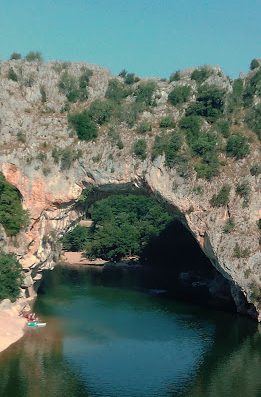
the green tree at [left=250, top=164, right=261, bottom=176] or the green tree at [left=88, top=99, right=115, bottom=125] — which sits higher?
the green tree at [left=88, top=99, right=115, bottom=125]

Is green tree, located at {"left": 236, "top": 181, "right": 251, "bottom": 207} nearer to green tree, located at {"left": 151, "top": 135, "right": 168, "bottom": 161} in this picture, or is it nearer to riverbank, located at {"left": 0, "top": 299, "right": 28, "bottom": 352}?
green tree, located at {"left": 151, "top": 135, "right": 168, "bottom": 161}

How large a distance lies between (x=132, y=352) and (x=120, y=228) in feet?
135

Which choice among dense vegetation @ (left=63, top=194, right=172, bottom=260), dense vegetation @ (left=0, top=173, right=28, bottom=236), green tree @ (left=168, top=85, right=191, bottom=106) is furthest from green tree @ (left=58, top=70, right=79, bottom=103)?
dense vegetation @ (left=63, top=194, right=172, bottom=260)

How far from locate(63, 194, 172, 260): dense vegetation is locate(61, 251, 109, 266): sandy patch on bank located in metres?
0.84

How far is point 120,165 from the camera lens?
44594mm

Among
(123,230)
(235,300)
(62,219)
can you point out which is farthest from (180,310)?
(123,230)

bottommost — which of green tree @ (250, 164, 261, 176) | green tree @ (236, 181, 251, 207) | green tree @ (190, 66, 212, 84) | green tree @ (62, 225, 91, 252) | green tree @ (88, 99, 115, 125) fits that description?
green tree @ (62, 225, 91, 252)

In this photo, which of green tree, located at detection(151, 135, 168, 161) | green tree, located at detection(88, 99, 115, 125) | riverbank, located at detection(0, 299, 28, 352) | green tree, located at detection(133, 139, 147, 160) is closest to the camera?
riverbank, located at detection(0, 299, 28, 352)

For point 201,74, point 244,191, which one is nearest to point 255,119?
point 201,74

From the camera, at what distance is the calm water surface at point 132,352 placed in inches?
1094

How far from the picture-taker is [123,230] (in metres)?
72.3

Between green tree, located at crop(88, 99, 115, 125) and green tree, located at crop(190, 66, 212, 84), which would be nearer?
green tree, located at crop(88, 99, 115, 125)

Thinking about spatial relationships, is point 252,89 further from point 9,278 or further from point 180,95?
Answer: point 9,278

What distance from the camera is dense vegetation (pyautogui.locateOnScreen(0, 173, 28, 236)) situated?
42.8 metres
